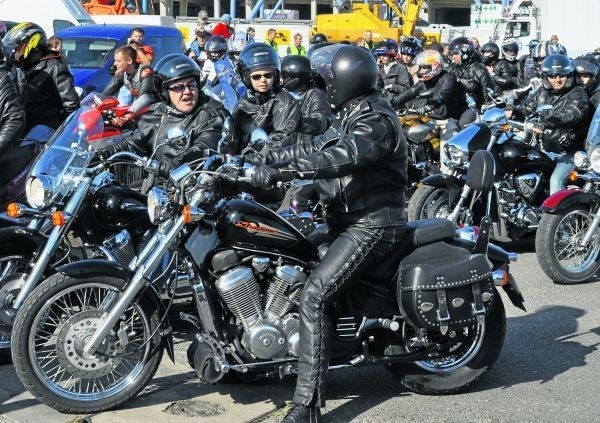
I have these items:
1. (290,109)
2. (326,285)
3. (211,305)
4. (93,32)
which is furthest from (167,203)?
(93,32)

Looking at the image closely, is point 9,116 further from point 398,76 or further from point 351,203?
point 398,76

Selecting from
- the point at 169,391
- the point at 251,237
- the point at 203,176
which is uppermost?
the point at 203,176

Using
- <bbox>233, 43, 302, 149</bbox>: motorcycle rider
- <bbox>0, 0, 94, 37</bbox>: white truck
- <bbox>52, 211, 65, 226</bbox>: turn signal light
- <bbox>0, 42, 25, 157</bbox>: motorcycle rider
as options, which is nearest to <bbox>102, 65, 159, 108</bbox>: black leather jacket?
<bbox>233, 43, 302, 149</bbox>: motorcycle rider

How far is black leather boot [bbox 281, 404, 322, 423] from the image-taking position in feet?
14.7

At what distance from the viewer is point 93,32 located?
15.6 meters

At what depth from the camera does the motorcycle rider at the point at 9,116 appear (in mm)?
6324

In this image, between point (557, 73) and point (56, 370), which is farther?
point (557, 73)

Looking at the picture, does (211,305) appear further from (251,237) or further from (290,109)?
(290,109)

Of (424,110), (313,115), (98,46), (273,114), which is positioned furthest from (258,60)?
(98,46)

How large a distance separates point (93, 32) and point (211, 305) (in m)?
11.8

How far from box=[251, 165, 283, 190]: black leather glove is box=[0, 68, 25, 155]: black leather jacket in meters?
2.70

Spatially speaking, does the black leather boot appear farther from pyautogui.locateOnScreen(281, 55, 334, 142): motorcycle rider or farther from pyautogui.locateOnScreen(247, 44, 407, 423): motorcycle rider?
pyautogui.locateOnScreen(281, 55, 334, 142): motorcycle rider

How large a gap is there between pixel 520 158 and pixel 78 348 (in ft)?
16.1

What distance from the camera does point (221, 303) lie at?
468 cm
